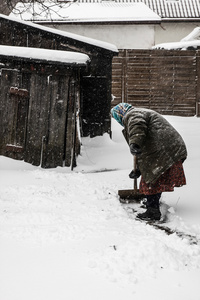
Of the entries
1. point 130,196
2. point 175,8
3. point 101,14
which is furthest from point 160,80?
point 130,196

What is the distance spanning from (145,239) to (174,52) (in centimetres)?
1097

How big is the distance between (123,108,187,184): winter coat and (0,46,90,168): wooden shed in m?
2.87

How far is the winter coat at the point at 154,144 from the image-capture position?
12.6 ft

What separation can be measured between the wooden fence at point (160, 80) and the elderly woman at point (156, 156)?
9246 mm

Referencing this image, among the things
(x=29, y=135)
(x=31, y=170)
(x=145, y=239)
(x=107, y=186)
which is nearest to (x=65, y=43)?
(x=29, y=135)

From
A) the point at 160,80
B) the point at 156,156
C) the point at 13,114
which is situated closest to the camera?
the point at 156,156

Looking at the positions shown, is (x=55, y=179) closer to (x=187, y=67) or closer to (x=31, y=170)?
(x=31, y=170)

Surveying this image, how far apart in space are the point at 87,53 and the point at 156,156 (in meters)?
5.18

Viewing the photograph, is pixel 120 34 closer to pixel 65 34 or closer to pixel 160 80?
pixel 160 80

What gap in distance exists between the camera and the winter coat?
12.6ft

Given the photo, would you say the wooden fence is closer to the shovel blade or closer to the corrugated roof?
the corrugated roof

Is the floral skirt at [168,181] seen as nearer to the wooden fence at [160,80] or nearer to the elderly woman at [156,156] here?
the elderly woman at [156,156]

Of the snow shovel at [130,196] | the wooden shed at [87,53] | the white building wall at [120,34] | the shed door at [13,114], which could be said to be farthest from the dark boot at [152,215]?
the white building wall at [120,34]

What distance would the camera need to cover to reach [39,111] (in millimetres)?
6637
